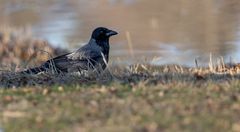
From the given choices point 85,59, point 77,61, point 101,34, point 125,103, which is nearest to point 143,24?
point 101,34

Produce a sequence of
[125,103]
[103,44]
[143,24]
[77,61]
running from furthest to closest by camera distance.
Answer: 1. [143,24]
2. [103,44]
3. [77,61]
4. [125,103]

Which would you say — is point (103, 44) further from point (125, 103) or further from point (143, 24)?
point (143, 24)

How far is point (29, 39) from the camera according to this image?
19.9 m

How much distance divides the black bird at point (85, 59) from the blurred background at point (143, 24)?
5.22m

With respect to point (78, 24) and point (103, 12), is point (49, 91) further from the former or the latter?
point (103, 12)

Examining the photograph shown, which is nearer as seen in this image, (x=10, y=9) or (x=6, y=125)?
(x=6, y=125)

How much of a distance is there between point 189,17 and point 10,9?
27.0 ft

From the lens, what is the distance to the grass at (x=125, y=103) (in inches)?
257

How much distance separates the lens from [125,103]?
7.20 m

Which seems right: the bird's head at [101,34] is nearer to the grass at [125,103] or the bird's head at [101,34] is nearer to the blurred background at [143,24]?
the grass at [125,103]

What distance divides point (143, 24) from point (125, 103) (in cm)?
1901

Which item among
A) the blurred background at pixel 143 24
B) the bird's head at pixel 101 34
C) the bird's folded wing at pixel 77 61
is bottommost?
the blurred background at pixel 143 24

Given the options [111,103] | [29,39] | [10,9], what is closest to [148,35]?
[29,39]

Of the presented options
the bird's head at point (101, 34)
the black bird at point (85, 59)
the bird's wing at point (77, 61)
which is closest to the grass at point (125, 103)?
the black bird at point (85, 59)
